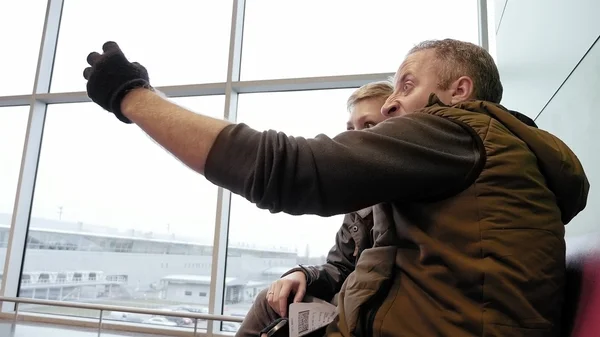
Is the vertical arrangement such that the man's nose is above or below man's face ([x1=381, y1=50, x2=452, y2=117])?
below

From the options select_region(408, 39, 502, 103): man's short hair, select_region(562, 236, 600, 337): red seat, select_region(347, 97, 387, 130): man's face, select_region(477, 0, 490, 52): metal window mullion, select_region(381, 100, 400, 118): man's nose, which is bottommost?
select_region(562, 236, 600, 337): red seat

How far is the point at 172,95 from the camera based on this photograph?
10.5 ft

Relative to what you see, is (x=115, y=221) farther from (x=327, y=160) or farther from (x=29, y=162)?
(x=327, y=160)

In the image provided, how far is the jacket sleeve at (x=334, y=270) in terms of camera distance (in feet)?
4.41

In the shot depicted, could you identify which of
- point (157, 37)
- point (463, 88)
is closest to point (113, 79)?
point (463, 88)

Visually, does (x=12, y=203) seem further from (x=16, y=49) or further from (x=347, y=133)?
(x=347, y=133)

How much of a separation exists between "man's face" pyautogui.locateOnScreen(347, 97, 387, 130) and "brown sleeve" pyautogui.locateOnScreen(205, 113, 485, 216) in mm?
808

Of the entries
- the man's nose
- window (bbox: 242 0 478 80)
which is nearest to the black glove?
the man's nose

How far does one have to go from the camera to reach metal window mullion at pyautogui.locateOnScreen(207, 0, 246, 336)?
2.72 meters

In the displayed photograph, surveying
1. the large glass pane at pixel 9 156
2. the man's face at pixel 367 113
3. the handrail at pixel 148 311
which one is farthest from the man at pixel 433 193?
the large glass pane at pixel 9 156

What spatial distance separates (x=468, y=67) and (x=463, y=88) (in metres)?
0.05

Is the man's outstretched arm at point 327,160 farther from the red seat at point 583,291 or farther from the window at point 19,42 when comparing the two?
the window at point 19,42

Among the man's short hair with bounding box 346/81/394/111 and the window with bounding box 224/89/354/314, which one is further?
the window with bounding box 224/89/354/314

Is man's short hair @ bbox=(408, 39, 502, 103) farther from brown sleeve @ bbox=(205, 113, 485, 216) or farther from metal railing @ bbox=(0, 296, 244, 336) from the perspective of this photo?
metal railing @ bbox=(0, 296, 244, 336)
